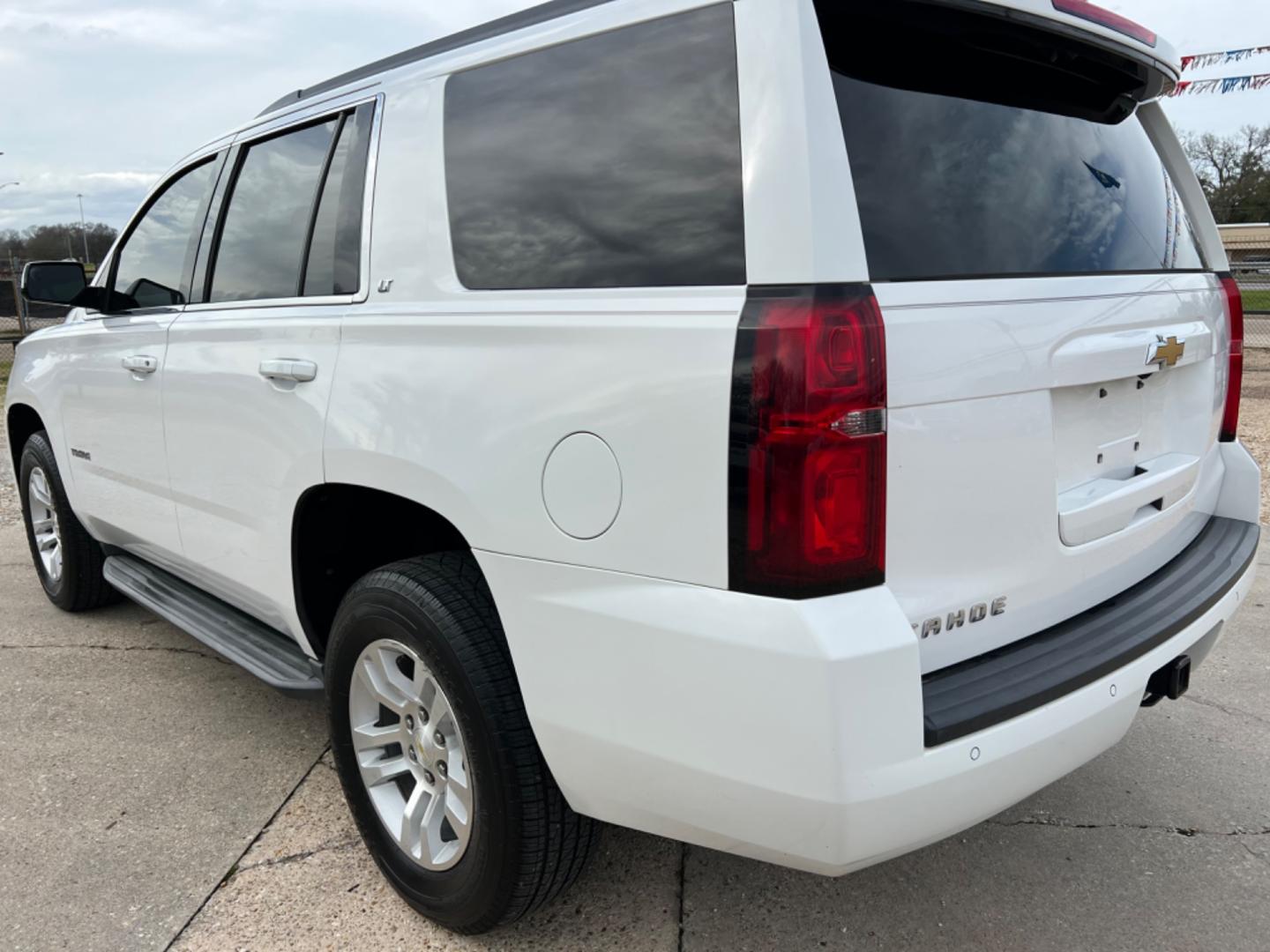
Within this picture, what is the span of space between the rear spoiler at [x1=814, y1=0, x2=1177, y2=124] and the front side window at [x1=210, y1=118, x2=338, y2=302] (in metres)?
1.53

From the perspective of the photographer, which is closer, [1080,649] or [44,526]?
[1080,649]

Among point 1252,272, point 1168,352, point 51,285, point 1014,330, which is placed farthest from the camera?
point 1252,272

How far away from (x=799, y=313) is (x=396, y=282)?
112 centimetres

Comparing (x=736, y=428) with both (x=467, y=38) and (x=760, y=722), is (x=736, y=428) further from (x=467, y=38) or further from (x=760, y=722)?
(x=467, y=38)

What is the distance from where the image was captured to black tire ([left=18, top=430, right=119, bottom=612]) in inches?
173

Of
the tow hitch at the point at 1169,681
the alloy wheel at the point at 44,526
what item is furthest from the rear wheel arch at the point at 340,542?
the alloy wheel at the point at 44,526

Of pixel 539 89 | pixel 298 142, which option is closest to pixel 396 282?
pixel 539 89

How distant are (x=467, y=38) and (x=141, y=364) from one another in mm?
1701

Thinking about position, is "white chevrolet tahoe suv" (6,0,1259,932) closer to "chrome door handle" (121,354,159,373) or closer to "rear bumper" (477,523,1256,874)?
"rear bumper" (477,523,1256,874)

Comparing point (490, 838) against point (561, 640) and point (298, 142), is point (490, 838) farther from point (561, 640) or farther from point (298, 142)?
point (298, 142)

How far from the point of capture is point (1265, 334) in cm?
1783

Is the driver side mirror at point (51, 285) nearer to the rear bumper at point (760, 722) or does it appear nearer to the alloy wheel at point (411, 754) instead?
the alloy wheel at point (411, 754)

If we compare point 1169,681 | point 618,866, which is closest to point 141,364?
point 618,866

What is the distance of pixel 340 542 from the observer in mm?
2766
